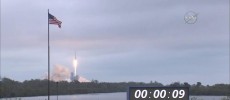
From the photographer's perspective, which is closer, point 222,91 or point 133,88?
point 133,88

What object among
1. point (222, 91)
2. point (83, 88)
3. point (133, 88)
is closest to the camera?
point (133, 88)

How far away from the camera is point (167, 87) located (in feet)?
80.3

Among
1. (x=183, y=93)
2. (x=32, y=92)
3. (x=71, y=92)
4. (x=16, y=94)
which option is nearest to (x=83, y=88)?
(x=71, y=92)

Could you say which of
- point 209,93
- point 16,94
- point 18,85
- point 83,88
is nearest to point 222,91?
point 209,93

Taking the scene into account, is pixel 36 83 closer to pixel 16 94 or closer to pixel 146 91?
pixel 16 94

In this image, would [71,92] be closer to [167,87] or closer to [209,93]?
[209,93]

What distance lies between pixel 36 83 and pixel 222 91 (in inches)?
2352

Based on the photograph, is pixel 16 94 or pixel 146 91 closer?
pixel 146 91

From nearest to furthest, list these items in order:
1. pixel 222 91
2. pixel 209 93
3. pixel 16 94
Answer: pixel 209 93, pixel 222 91, pixel 16 94

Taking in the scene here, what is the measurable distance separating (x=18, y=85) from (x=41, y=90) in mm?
5856

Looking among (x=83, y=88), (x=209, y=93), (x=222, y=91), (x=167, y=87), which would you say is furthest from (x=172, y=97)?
(x=83, y=88)

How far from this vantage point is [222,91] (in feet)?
361

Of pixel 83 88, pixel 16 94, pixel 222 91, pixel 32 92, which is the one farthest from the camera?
pixel 83 88

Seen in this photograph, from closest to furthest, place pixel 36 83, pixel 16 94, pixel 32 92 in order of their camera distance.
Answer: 1. pixel 16 94
2. pixel 32 92
3. pixel 36 83
